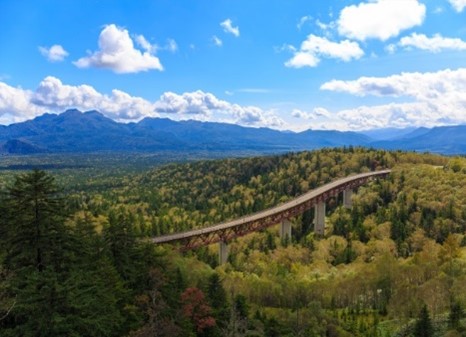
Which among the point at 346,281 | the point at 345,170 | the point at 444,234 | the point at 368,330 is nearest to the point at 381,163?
the point at 345,170

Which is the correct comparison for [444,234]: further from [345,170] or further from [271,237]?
[345,170]

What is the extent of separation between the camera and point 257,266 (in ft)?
352

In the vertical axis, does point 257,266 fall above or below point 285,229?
below

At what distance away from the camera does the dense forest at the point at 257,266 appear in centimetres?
3219

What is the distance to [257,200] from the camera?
578 feet

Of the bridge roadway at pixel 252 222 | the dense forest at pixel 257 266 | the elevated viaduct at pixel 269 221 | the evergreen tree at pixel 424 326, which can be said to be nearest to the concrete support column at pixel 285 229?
the elevated viaduct at pixel 269 221

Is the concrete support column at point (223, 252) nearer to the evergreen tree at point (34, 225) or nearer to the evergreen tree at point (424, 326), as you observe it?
the evergreen tree at point (424, 326)

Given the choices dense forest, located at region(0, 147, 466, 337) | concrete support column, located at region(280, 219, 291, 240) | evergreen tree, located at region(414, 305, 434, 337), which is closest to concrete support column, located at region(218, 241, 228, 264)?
dense forest, located at region(0, 147, 466, 337)

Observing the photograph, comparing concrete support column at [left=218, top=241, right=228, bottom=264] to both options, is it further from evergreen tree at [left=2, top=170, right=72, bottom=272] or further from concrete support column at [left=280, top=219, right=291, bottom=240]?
evergreen tree at [left=2, top=170, right=72, bottom=272]

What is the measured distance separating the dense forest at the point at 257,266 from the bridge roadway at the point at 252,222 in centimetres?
482

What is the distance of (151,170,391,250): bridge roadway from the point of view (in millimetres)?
102938

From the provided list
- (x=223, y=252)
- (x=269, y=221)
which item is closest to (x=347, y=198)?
(x=269, y=221)

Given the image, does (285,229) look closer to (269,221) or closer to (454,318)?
(269,221)

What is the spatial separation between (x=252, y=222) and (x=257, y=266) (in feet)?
39.5
